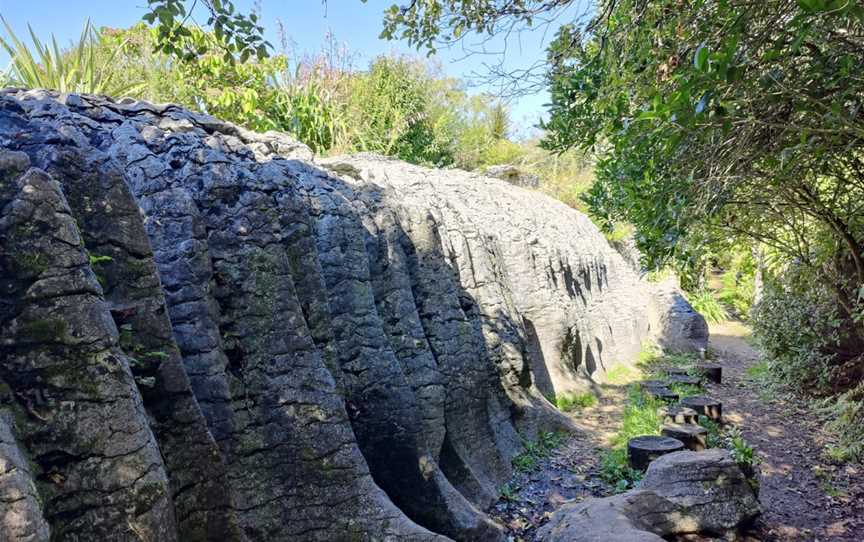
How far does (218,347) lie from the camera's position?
12.8 feet

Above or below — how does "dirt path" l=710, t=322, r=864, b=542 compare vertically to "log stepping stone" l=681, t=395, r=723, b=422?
below

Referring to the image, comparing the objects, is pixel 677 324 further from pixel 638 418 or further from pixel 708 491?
pixel 708 491

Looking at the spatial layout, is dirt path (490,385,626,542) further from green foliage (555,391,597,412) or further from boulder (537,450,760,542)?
green foliage (555,391,597,412)

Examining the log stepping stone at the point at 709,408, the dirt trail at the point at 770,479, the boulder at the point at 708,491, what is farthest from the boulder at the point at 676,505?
the log stepping stone at the point at 709,408

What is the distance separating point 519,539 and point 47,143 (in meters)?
4.74

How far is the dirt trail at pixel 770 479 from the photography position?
5.82m

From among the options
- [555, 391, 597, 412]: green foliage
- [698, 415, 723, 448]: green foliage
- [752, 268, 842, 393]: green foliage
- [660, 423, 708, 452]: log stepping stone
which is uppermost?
[752, 268, 842, 393]: green foliage

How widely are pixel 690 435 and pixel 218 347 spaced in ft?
18.7

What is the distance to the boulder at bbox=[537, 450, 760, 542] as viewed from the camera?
502cm

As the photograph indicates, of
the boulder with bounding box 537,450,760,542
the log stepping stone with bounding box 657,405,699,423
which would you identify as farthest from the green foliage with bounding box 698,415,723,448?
the boulder with bounding box 537,450,760,542

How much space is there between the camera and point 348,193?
680 centimetres

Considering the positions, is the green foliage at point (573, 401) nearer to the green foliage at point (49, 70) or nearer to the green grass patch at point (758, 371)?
the green grass patch at point (758, 371)

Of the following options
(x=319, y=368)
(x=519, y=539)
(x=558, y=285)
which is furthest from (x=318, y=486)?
(x=558, y=285)

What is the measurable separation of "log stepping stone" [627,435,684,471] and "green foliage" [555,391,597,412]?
3265mm
